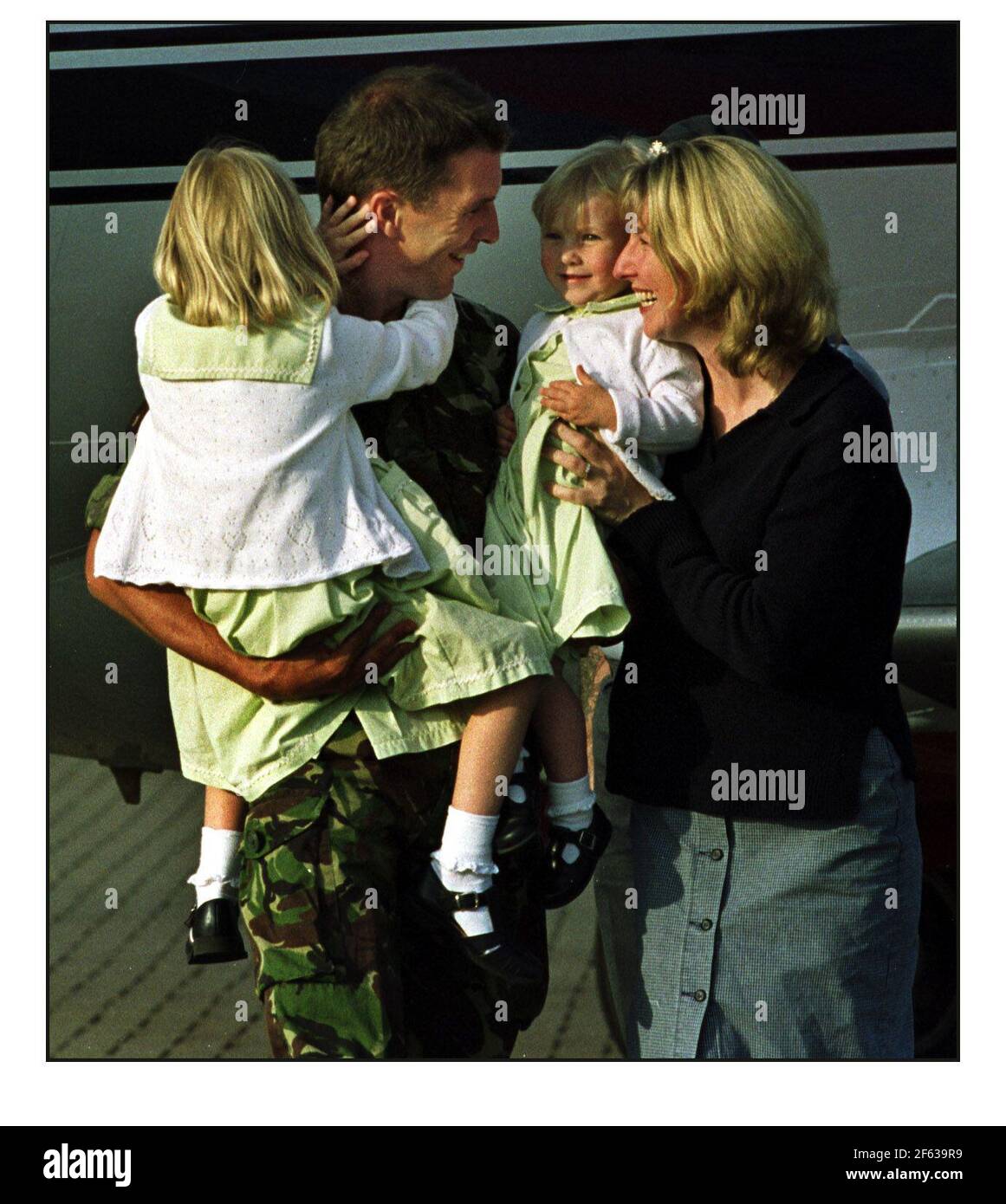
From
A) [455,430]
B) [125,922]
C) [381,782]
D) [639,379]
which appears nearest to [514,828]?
[381,782]

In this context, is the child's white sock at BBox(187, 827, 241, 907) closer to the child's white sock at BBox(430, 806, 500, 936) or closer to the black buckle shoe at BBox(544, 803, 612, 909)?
the child's white sock at BBox(430, 806, 500, 936)

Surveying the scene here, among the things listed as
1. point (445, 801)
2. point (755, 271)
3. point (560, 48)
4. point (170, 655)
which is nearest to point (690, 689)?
point (445, 801)

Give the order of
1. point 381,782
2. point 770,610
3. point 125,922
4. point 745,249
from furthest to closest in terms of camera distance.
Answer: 1. point 125,922
2. point 381,782
3. point 745,249
4. point 770,610

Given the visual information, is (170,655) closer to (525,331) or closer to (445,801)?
(445,801)

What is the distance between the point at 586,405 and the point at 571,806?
828mm

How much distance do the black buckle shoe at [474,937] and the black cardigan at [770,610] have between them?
40cm

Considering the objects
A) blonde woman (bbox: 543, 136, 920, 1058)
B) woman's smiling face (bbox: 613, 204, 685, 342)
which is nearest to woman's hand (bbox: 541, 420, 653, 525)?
blonde woman (bbox: 543, 136, 920, 1058)

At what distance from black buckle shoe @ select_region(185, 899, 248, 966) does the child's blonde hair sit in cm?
162

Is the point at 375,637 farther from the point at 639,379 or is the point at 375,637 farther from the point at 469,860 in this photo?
the point at 639,379

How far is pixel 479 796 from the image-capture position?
292 centimetres

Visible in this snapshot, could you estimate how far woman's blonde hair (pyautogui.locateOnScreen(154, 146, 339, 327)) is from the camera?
275cm

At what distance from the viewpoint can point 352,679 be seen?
2879mm

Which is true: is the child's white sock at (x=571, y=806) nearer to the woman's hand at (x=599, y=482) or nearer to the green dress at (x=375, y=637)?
the green dress at (x=375, y=637)
